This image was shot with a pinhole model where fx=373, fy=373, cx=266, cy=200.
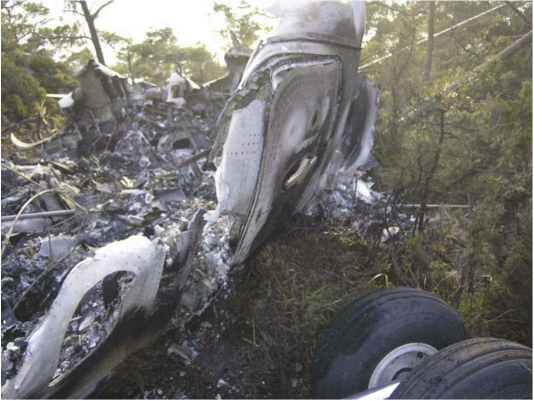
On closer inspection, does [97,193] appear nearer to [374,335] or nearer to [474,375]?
[374,335]

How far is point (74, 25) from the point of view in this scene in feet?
50.4

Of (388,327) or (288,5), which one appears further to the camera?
(288,5)

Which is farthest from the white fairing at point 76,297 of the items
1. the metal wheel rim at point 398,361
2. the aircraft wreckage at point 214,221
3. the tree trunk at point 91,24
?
the tree trunk at point 91,24

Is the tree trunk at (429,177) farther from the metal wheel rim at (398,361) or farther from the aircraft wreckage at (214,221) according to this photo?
the metal wheel rim at (398,361)

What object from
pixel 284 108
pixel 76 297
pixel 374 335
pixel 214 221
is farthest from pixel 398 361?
pixel 76 297

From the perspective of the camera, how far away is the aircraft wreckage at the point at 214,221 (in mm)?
2225

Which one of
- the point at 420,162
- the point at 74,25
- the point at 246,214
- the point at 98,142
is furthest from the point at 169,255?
the point at 74,25

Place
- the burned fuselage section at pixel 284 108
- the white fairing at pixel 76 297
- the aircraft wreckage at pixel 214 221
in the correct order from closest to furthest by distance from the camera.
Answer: the white fairing at pixel 76 297
the aircraft wreckage at pixel 214 221
the burned fuselage section at pixel 284 108

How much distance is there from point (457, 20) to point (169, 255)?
475 inches

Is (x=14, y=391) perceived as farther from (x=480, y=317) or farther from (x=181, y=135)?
(x=181, y=135)

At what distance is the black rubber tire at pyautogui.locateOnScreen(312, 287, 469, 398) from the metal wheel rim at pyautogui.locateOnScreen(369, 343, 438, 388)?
29 millimetres

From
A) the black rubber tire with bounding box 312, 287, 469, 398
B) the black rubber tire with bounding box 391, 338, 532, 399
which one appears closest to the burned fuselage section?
the black rubber tire with bounding box 312, 287, 469, 398

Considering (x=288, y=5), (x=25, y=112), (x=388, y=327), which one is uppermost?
(x=288, y=5)

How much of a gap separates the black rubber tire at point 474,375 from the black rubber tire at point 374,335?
47cm
